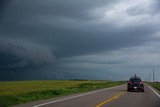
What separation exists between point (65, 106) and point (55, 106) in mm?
531

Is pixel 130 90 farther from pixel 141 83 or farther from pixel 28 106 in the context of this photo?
pixel 28 106

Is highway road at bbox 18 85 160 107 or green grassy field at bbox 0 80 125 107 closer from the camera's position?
highway road at bbox 18 85 160 107

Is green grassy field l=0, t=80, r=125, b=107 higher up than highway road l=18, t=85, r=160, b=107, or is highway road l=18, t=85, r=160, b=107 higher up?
green grassy field l=0, t=80, r=125, b=107

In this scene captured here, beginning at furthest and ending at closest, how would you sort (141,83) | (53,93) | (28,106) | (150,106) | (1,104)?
(141,83)
(53,93)
(150,106)
(28,106)
(1,104)

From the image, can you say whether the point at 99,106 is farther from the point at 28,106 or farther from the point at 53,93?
the point at 53,93

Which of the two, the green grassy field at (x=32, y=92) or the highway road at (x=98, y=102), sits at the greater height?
→ the green grassy field at (x=32, y=92)

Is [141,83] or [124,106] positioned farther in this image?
[141,83]

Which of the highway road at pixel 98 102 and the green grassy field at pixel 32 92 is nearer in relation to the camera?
the highway road at pixel 98 102

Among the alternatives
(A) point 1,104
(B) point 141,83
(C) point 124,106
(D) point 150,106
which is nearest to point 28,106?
(A) point 1,104

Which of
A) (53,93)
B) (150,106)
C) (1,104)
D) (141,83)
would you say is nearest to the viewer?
(1,104)

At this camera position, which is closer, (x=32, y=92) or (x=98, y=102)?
(x=98, y=102)

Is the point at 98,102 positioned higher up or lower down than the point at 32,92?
lower down

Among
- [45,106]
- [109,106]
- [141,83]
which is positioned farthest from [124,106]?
[141,83]

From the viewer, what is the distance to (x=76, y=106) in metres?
17.8
